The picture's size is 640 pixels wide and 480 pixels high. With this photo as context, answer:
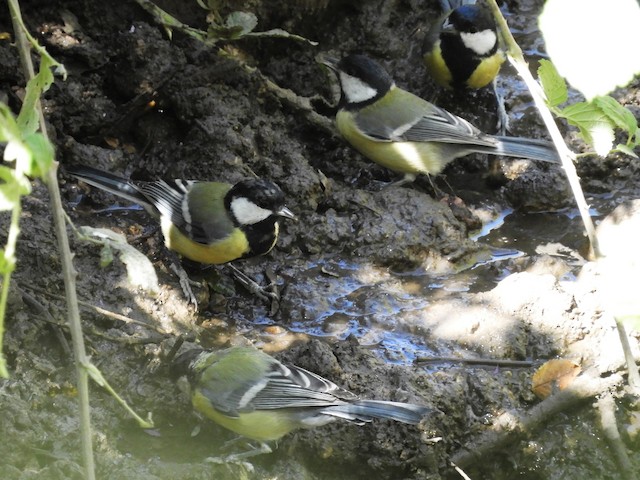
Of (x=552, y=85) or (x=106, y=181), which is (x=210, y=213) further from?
(x=552, y=85)

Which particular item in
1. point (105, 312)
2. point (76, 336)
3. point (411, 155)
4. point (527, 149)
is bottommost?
point (76, 336)

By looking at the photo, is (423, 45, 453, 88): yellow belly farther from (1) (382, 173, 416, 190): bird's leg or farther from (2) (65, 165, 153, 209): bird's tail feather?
(2) (65, 165, 153, 209): bird's tail feather

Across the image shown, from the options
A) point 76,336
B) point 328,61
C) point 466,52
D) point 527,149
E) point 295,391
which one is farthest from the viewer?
point 466,52

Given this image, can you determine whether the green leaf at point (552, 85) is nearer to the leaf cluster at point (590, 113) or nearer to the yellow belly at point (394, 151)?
the leaf cluster at point (590, 113)

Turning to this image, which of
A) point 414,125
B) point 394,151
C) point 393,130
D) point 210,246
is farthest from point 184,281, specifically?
point 414,125

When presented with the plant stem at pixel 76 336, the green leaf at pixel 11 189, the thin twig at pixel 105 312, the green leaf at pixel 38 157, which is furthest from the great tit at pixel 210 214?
the green leaf at pixel 11 189

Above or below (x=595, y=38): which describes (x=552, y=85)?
above

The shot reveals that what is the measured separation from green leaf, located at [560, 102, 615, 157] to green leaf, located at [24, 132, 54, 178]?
1236 mm

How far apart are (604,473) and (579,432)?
0.62ft

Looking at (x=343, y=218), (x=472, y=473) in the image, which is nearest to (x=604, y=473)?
(x=472, y=473)

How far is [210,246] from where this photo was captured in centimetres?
418

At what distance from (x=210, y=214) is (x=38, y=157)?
3.18 m

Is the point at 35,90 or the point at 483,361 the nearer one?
the point at 35,90

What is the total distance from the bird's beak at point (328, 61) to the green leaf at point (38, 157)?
4.31 m
